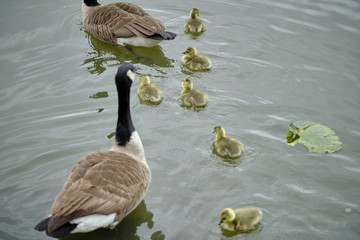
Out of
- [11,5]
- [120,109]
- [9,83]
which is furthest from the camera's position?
[11,5]

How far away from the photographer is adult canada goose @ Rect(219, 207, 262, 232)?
434 cm

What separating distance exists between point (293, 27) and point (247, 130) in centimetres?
362

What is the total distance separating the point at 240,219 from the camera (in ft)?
14.4

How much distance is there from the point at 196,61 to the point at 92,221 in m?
3.84

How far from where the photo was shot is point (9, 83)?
7.18 m

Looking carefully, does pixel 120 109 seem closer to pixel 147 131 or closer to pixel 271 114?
pixel 147 131

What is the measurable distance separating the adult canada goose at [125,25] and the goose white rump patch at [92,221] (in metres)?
4.23

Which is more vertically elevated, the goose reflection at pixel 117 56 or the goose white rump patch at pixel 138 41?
the goose white rump patch at pixel 138 41

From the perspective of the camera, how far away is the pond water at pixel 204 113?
15.5ft

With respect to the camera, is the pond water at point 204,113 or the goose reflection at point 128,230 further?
the pond water at point 204,113

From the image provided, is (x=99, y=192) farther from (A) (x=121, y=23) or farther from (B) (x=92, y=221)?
(A) (x=121, y=23)

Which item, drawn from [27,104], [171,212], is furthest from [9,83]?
[171,212]

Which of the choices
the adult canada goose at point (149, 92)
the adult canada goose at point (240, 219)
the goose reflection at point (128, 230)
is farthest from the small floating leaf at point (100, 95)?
the adult canada goose at point (240, 219)

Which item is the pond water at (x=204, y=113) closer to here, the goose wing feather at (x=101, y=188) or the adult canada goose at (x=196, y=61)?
the adult canada goose at (x=196, y=61)
